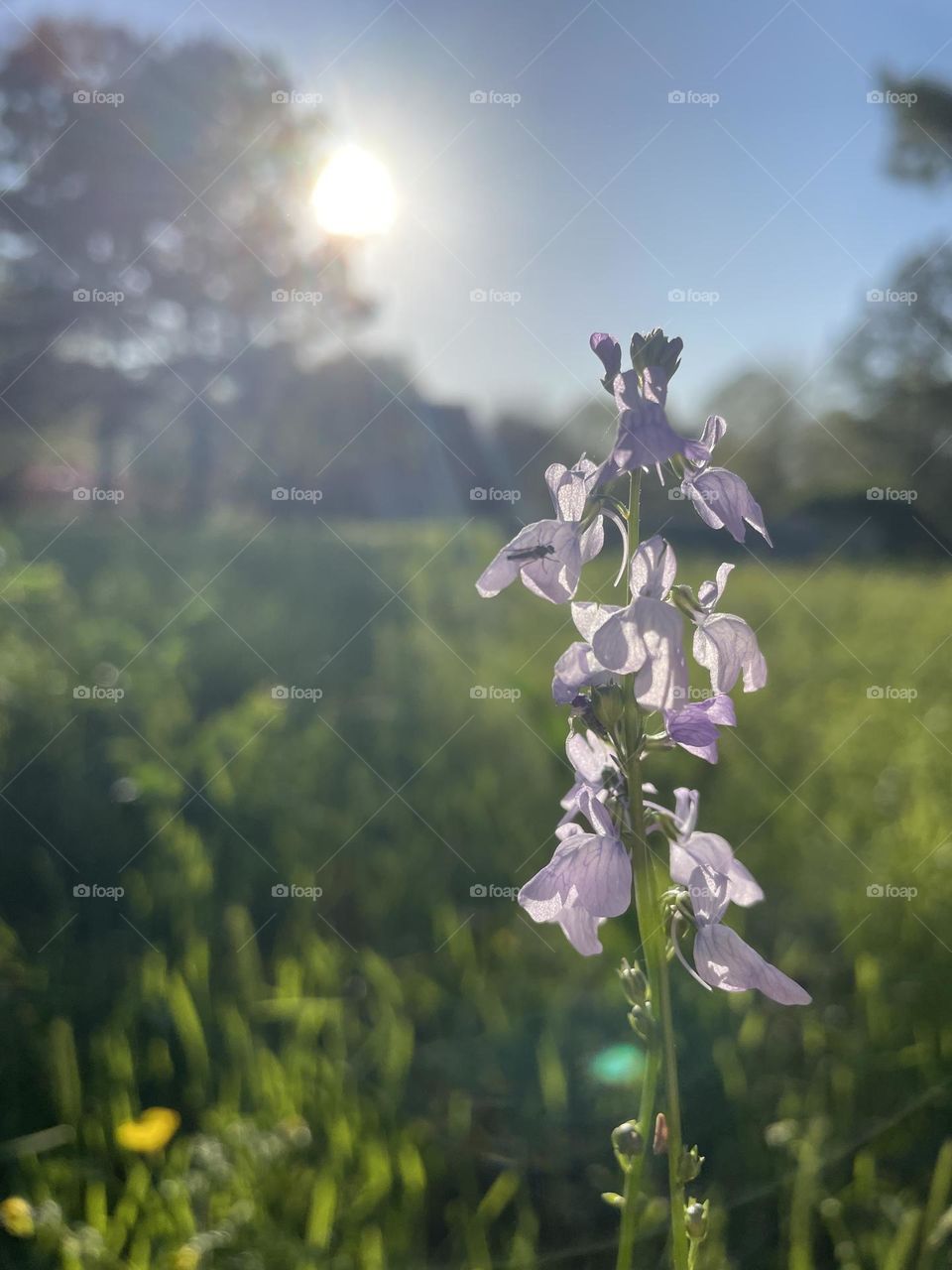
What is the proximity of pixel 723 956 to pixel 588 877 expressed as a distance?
6.3 inches

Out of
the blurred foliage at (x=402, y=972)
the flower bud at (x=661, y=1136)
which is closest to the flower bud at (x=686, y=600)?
the flower bud at (x=661, y=1136)

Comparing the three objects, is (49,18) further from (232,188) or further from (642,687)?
(642,687)

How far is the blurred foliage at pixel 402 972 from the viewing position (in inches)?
76.7

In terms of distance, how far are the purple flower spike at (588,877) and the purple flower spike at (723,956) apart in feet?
0.29

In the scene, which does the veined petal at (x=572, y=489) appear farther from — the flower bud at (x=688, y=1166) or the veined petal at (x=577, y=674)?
the flower bud at (x=688, y=1166)

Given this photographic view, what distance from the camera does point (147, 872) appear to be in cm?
313

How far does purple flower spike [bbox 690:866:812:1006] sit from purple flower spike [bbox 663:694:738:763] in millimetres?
139

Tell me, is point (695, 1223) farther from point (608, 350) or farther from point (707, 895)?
point (608, 350)

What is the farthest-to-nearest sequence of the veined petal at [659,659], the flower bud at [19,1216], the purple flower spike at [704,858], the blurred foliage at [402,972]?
the blurred foliage at [402,972] < the flower bud at [19,1216] < the purple flower spike at [704,858] < the veined petal at [659,659]

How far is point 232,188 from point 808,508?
18.1ft

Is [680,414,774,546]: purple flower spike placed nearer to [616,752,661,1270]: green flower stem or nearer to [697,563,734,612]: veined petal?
[697,563,734,612]: veined petal

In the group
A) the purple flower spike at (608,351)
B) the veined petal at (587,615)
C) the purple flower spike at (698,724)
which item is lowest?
the purple flower spike at (698,724)

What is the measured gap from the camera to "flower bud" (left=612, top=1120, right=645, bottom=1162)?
1.04 metres

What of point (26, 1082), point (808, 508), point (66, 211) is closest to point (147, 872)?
point (26, 1082)
